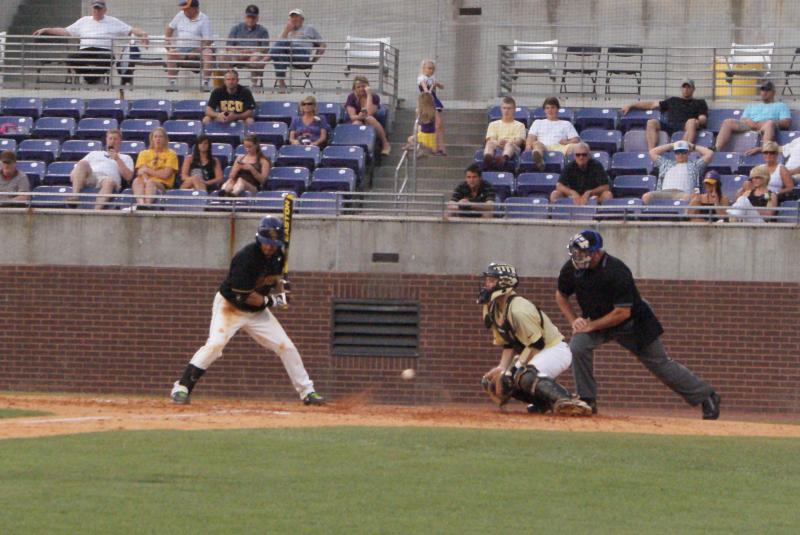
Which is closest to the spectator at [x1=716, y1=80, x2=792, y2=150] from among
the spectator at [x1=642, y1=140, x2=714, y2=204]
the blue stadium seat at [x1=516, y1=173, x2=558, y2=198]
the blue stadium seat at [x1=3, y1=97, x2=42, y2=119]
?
the spectator at [x1=642, y1=140, x2=714, y2=204]

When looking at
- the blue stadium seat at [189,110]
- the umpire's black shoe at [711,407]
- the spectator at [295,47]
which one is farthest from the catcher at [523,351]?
the spectator at [295,47]

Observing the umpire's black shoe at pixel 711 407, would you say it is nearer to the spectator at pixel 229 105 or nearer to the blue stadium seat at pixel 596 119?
the blue stadium seat at pixel 596 119

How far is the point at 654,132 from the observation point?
21.7 metres

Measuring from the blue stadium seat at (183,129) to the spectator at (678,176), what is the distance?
684 cm

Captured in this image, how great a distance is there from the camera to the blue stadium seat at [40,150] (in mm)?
22328

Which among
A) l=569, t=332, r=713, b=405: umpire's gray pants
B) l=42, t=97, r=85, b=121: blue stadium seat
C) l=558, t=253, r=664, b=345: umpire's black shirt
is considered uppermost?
l=42, t=97, r=85, b=121: blue stadium seat

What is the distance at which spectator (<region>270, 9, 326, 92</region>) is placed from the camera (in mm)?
24250

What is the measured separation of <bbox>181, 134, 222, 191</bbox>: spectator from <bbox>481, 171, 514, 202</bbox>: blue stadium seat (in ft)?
12.3

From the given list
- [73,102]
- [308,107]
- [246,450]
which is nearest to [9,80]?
[73,102]

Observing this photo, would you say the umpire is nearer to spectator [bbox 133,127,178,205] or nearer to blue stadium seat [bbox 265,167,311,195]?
blue stadium seat [bbox 265,167,311,195]

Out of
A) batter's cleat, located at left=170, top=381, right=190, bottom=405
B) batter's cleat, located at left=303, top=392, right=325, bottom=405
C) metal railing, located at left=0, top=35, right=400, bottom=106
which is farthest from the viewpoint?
metal railing, located at left=0, top=35, right=400, bottom=106

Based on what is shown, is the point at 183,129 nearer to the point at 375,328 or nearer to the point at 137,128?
the point at 137,128

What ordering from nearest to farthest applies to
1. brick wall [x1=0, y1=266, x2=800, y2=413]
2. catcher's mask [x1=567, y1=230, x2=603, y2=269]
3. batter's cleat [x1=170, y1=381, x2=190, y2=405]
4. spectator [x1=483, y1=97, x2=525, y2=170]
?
catcher's mask [x1=567, y1=230, x2=603, y2=269] < batter's cleat [x1=170, y1=381, x2=190, y2=405] < brick wall [x1=0, y1=266, x2=800, y2=413] < spectator [x1=483, y1=97, x2=525, y2=170]

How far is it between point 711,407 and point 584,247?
2.23 meters
